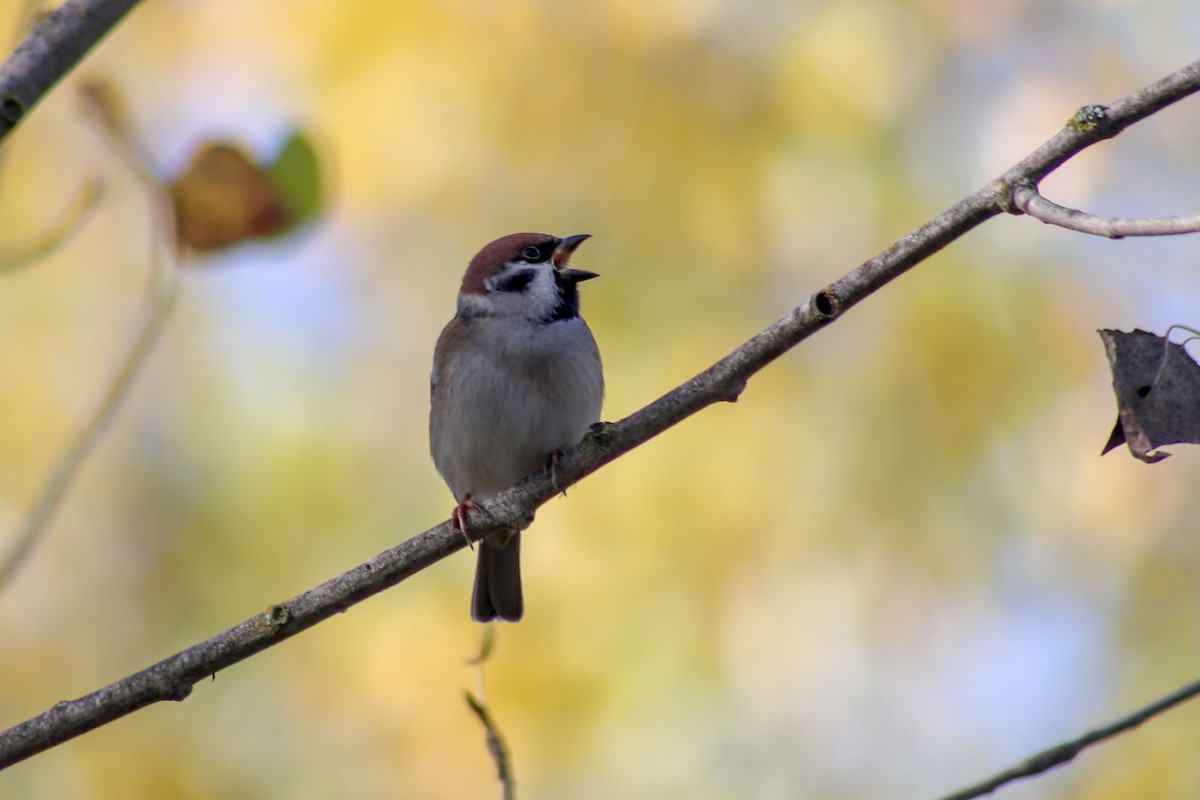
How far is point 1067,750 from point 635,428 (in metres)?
0.94

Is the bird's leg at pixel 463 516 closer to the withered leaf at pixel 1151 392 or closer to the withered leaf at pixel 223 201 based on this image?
the withered leaf at pixel 223 201

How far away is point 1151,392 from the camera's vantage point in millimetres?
1868

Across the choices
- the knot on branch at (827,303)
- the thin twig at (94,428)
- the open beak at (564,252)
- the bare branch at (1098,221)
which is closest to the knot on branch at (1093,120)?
the bare branch at (1098,221)

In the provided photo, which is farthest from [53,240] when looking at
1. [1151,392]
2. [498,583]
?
[498,583]

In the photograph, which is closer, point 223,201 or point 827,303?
point 827,303

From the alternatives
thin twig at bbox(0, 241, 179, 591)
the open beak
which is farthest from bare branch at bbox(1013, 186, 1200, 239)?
the open beak

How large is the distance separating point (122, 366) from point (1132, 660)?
4.73 m

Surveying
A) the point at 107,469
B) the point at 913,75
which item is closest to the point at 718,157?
the point at 913,75

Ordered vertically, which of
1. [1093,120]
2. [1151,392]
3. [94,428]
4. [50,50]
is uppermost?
[50,50]

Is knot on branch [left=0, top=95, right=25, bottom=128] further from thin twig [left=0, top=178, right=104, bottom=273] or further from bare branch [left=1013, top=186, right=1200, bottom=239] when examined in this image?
bare branch [left=1013, top=186, right=1200, bottom=239]

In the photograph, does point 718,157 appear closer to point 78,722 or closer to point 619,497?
point 619,497

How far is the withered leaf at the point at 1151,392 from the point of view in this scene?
1847 millimetres

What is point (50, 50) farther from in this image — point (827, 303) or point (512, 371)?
point (512, 371)

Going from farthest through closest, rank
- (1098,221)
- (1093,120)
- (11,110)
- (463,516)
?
(463,516) → (11,110) → (1093,120) → (1098,221)
